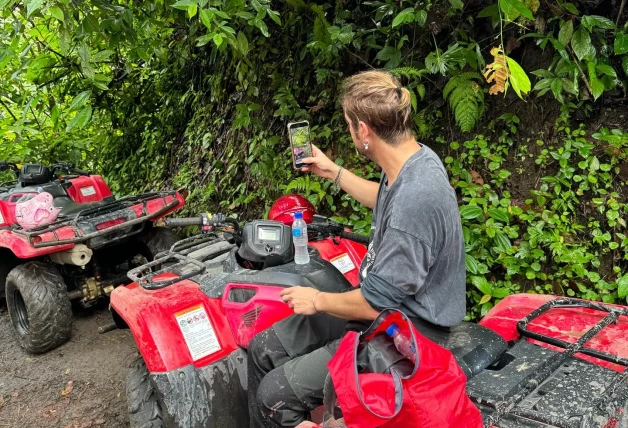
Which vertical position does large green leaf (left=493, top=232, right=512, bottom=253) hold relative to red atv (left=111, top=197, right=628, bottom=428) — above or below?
below

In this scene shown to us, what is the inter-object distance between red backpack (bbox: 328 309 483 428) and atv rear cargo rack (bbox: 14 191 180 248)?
10.1 ft

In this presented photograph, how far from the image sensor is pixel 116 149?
326 inches

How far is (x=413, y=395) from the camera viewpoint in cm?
133

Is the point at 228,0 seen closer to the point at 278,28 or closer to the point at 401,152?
the point at 401,152

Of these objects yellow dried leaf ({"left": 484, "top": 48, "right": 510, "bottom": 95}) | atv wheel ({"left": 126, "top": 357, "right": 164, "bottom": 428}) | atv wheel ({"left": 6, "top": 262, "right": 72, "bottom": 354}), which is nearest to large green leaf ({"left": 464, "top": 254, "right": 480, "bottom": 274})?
yellow dried leaf ({"left": 484, "top": 48, "right": 510, "bottom": 95})

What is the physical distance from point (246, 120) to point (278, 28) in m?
1.48

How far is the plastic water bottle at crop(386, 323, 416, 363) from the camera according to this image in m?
1.41

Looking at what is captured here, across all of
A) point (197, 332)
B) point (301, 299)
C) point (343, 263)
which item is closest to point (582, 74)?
point (343, 263)

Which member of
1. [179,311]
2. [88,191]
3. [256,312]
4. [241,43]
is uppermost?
[241,43]

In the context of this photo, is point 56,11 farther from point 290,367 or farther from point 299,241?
point 290,367

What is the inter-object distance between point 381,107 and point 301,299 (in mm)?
818

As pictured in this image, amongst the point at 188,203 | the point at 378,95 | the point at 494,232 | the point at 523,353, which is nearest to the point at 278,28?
the point at 188,203

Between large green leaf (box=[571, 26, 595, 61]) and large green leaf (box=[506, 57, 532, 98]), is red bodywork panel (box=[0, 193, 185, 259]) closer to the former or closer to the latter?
large green leaf (box=[506, 57, 532, 98])

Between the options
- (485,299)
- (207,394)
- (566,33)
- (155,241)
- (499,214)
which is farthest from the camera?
(155,241)
